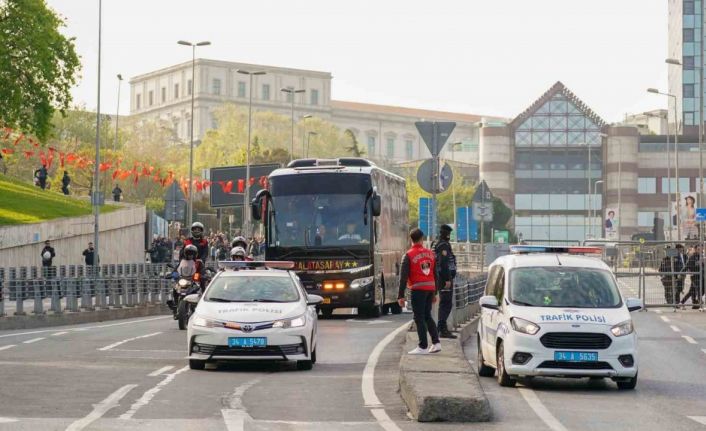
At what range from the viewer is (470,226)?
72.5m

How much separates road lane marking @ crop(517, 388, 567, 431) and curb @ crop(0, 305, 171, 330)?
1818 centimetres

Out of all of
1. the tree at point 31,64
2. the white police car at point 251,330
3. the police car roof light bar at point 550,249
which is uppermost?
the tree at point 31,64

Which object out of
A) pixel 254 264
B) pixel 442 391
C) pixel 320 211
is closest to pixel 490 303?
pixel 442 391

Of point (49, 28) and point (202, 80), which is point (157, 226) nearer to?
point (49, 28)

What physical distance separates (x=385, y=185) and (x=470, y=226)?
121ft

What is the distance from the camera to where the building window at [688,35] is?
142 metres

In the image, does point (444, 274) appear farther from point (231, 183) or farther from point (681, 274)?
point (231, 183)

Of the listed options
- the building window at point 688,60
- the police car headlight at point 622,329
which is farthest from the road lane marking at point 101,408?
the building window at point 688,60

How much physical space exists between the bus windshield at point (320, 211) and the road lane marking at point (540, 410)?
51.8 feet

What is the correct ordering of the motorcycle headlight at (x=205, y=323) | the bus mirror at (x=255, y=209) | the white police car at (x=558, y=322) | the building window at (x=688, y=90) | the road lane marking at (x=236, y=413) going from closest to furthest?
1. the road lane marking at (x=236, y=413)
2. the white police car at (x=558, y=322)
3. the motorcycle headlight at (x=205, y=323)
4. the bus mirror at (x=255, y=209)
5. the building window at (x=688, y=90)

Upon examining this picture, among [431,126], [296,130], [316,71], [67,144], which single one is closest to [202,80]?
[316,71]

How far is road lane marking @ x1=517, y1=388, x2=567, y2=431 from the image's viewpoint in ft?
43.4

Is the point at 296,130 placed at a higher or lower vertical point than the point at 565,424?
higher

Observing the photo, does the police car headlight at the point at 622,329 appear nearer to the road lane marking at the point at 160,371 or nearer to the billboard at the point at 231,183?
the road lane marking at the point at 160,371
